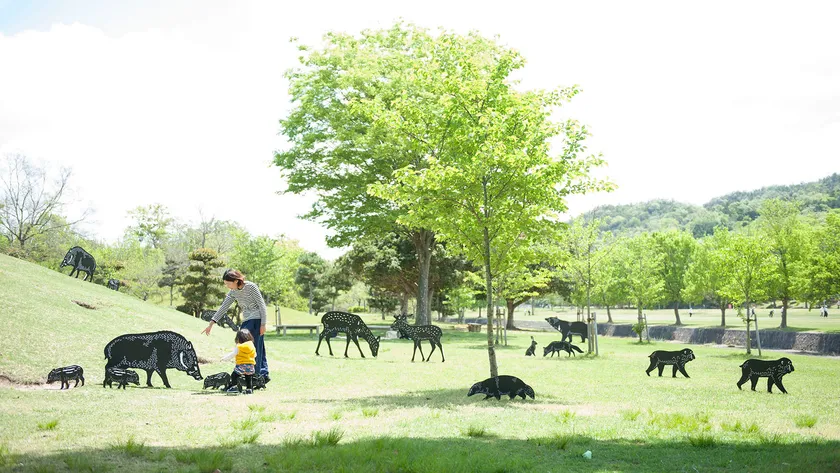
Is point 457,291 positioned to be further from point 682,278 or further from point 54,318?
point 54,318

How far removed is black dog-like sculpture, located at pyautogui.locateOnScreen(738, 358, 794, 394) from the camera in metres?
13.4

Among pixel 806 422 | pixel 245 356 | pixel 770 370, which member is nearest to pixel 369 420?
pixel 245 356

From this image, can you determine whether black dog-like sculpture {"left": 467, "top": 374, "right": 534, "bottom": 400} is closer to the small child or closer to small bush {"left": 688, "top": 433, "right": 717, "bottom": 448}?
small bush {"left": 688, "top": 433, "right": 717, "bottom": 448}

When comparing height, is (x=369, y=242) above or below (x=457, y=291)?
Result: above

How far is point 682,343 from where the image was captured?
3925 cm

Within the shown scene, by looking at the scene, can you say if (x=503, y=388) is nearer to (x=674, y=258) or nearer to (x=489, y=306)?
(x=489, y=306)

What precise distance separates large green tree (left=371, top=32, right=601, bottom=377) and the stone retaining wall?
24592mm

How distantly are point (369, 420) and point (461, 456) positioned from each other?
2.72 m

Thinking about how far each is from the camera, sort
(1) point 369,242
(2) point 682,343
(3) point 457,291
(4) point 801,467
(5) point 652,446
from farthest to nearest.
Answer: (3) point 457,291 → (1) point 369,242 → (2) point 682,343 → (5) point 652,446 → (4) point 801,467

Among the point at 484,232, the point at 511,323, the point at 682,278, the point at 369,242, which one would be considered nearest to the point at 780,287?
the point at 682,278

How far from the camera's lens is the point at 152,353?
10883mm

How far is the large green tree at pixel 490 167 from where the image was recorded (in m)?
12.2

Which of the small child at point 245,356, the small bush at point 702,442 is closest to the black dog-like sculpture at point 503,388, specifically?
the small bush at point 702,442

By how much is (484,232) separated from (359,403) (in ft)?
16.0
